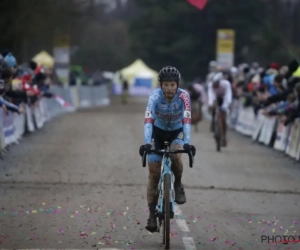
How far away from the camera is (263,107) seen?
24281 mm

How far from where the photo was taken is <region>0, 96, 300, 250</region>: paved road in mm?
9602

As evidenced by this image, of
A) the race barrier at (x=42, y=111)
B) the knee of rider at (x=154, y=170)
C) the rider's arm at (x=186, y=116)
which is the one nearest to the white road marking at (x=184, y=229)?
the knee of rider at (x=154, y=170)

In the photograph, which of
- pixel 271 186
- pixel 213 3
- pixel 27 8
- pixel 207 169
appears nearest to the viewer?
pixel 271 186

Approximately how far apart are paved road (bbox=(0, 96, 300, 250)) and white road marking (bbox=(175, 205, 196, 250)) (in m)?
0.01

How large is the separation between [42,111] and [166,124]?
66.8 feet

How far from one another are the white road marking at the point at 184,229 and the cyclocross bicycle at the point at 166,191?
280 mm

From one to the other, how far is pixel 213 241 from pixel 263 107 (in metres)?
15.0

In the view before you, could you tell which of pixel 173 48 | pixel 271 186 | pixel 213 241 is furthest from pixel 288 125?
pixel 173 48

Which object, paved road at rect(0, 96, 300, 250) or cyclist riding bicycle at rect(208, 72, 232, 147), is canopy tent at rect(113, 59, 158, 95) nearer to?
paved road at rect(0, 96, 300, 250)

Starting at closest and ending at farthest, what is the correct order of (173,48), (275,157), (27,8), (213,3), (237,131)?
(275,157) < (237,131) < (27,8) < (213,3) < (173,48)

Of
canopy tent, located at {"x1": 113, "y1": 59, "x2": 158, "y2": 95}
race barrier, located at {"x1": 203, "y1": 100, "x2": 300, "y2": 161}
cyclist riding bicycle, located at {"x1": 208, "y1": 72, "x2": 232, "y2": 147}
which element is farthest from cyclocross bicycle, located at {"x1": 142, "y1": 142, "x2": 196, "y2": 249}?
canopy tent, located at {"x1": 113, "y1": 59, "x2": 158, "y2": 95}

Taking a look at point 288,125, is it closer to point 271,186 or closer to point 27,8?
point 271,186

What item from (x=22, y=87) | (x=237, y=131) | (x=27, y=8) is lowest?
(x=237, y=131)

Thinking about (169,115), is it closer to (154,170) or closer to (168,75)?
(168,75)
